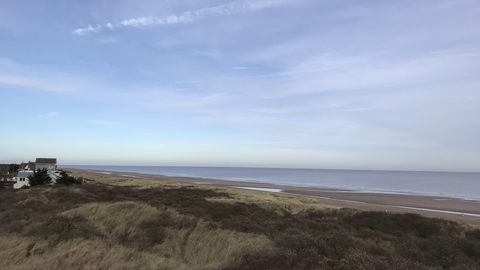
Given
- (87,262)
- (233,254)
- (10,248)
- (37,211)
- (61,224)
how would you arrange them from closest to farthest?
(87,262) < (10,248) < (233,254) < (61,224) < (37,211)

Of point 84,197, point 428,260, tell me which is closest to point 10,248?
point 428,260

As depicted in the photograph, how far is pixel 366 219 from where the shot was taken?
822 inches

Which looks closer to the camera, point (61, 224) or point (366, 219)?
point (61, 224)

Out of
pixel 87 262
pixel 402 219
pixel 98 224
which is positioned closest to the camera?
pixel 87 262

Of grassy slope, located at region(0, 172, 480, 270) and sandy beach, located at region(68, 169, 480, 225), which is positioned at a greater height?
grassy slope, located at region(0, 172, 480, 270)

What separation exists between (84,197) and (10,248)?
15.4m

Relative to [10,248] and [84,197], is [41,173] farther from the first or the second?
[10,248]

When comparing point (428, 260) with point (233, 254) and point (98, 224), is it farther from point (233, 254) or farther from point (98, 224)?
point (98, 224)

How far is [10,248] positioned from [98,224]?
16.1 ft

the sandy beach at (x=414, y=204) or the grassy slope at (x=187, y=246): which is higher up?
the grassy slope at (x=187, y=246)

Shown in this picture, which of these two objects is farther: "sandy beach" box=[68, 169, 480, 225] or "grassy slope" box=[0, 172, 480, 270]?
"sandy beach" box=[68, 169, 480, 225]

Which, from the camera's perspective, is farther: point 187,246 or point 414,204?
point 414,204

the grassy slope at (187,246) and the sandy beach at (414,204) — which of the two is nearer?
the grassy slope at (187,246)

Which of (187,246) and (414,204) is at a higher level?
(187,246)
